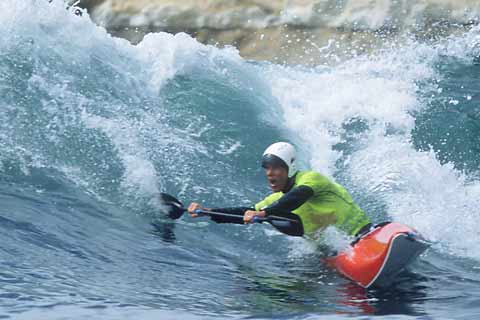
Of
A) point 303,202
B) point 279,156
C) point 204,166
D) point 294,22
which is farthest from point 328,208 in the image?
point 294,22

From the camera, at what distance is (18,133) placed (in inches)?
310

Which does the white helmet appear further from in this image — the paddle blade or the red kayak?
the paddle blade

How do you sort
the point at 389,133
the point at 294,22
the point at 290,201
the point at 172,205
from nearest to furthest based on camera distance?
the point at 290,201, the point at 172,205, the point at 389,133, the point at 294,22

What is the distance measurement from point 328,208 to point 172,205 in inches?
50.6

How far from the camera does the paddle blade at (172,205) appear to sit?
7.41 meters

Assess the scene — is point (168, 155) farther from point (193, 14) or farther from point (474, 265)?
point (193, 14)

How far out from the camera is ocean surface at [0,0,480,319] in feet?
18.4

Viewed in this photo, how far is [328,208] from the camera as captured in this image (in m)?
6.86

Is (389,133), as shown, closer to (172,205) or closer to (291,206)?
(172,205)

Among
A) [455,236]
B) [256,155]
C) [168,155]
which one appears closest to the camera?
[455,236]

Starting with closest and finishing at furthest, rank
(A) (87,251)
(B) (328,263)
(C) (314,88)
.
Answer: (A) (87,251)
(B) (328,263)
(C) (314,88)

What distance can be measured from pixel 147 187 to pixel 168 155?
0.55 metres

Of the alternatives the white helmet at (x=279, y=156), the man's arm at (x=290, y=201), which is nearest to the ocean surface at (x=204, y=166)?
the man's arm at (x=290, y=201)

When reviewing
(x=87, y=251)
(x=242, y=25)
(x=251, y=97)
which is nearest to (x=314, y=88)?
(x=251, y=97)
